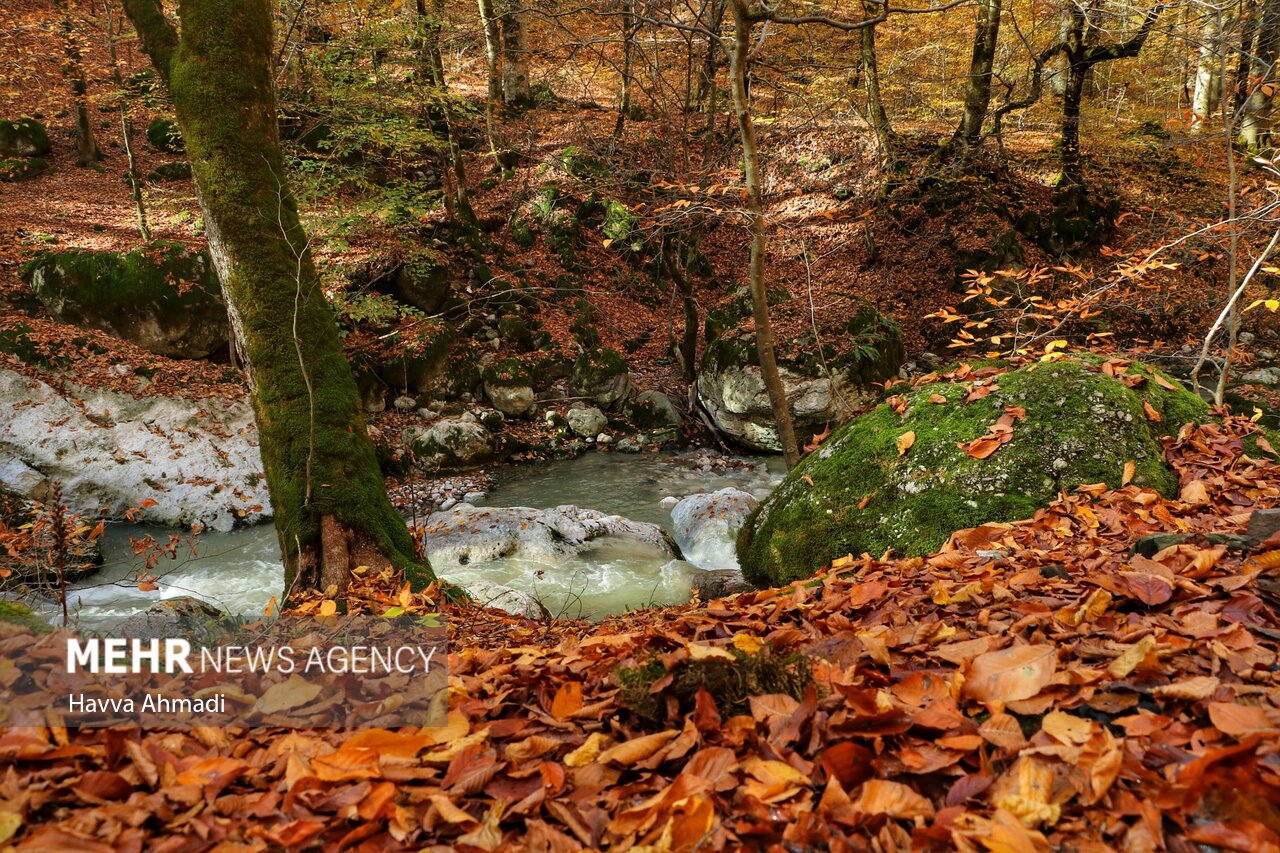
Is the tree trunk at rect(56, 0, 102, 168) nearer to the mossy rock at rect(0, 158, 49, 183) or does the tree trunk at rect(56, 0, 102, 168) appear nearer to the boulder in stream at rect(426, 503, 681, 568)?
the mossy rock at rect(0, 158, 49, 183)

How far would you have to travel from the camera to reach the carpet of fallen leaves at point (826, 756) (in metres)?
1.36

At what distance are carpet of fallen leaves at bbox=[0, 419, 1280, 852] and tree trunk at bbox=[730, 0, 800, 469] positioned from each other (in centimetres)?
343

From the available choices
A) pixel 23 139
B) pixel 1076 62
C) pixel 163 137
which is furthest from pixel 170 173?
pixel 1076 62

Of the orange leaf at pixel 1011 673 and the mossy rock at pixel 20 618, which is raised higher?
the orange leaf at pixel 1011 673

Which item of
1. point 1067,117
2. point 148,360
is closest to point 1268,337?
point 1067,117

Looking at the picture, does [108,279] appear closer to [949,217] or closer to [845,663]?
[845,663]

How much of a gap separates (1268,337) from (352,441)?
585 inches

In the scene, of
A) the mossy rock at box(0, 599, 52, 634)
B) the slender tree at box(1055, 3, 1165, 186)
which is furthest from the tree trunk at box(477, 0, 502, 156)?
the mossy rock at box(0, 599, 52, 634)

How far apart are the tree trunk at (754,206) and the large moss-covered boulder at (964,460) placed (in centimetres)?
107

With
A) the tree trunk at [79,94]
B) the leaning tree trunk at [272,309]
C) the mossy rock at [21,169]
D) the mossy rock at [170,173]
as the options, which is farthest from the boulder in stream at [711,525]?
Result: the mossy rock at [21,169]

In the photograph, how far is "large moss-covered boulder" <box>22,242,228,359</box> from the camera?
31.1ft

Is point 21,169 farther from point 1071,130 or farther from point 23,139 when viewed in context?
point 1071,130

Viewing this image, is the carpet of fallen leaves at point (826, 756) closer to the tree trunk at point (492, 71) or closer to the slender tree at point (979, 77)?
the slender tree at point (979, 77)

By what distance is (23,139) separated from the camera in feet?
44.7
